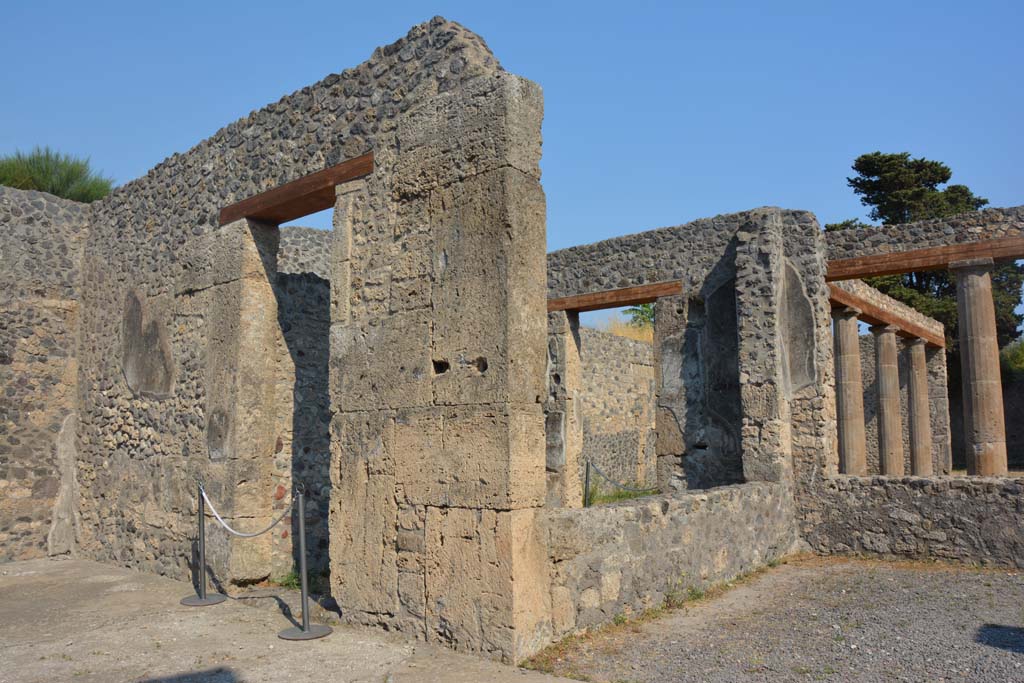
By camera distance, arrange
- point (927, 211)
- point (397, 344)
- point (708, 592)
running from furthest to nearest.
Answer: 1. point (927, 211)
2. point (708, 592)
3. point (397, 344)

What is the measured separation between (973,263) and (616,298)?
→ 14.2 ft

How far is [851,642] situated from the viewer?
15.8 feet

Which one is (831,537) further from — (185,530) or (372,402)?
(185,530)

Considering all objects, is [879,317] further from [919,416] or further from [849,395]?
[919,416]

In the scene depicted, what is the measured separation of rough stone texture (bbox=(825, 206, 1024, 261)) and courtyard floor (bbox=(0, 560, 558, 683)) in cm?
737

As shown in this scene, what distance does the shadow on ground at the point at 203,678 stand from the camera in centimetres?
409

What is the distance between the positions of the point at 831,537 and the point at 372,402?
5177 mm

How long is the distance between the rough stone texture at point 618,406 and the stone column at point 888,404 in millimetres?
4968

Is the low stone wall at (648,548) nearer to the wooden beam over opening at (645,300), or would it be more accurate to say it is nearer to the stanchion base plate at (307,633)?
the stanchion base plate at (307,633)

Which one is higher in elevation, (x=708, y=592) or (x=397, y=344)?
(x=397, y=344)

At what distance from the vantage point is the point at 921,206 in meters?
26.2

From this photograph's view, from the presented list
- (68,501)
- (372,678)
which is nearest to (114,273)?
(68,501)

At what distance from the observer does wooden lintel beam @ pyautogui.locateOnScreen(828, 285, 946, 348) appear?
11484 millimetres

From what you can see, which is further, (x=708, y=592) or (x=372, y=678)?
(x=708, y=592)
